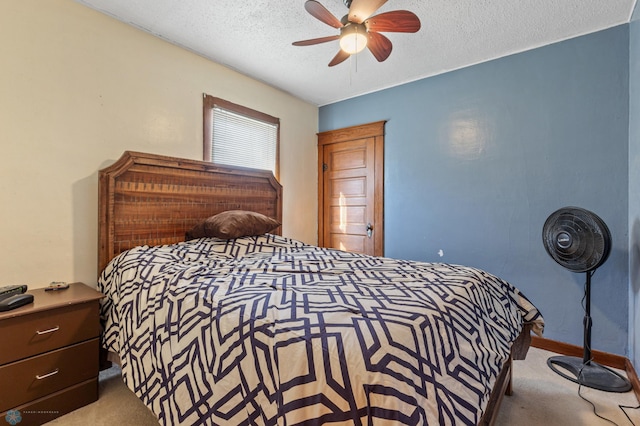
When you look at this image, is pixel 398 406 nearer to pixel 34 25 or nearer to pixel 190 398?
pixel 190 398

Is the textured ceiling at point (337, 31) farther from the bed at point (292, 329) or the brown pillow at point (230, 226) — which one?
the brown pillow at point (230, 226)

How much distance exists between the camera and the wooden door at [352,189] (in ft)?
11.9

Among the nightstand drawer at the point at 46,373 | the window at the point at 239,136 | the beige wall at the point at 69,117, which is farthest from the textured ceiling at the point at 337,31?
the nightstand drawer at the point at 46,373

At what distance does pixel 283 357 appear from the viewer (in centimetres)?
89

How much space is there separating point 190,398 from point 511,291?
1.78 meters

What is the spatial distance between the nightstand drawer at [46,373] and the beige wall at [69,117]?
A: 579 millimetres

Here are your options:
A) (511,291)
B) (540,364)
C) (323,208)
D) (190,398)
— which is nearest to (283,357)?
(190,398)

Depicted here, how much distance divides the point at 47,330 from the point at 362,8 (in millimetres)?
2522

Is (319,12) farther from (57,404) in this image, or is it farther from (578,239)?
(57,404)

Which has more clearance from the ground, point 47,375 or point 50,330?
point 50,330

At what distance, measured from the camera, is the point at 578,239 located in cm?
210

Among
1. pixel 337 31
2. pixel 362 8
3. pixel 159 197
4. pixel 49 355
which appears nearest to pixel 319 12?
pixel 362 8

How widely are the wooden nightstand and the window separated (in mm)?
1621

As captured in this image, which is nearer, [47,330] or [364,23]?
[47,330]
